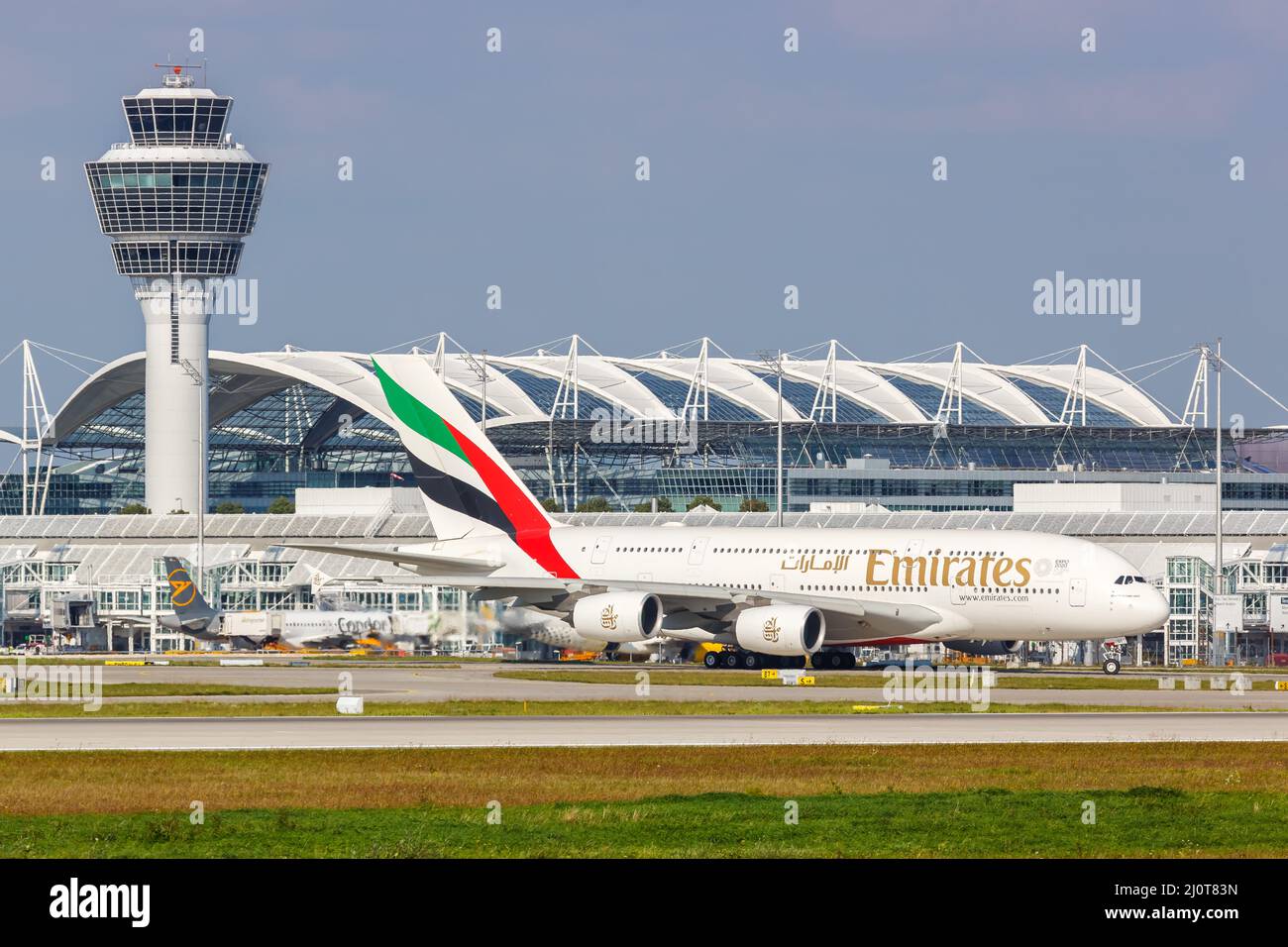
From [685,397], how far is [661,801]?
155 meters

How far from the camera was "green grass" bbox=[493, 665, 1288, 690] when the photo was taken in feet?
195

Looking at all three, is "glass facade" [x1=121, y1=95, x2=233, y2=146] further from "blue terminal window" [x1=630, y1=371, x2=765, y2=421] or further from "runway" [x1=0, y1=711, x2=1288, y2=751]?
"runway" [x1=0, y1=711, x2=1288, y2=751]

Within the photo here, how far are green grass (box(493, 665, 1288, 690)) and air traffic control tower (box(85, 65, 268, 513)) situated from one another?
116487 mm

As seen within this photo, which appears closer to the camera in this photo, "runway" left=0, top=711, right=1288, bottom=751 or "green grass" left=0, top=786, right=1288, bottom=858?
"green grass" left=0, top=786, right=1288, bottom=858

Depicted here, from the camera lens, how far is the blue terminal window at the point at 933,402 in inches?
7303

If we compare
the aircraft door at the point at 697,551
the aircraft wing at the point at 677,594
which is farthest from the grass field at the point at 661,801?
the aircraft door at the point at 697,551

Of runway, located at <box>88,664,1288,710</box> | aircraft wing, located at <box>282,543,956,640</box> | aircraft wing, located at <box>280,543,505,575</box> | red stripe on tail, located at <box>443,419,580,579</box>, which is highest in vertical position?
red stripe on tail, located at <box>443,419,580,579</box>

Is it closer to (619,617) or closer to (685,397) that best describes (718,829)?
(619,617)

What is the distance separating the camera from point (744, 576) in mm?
71625

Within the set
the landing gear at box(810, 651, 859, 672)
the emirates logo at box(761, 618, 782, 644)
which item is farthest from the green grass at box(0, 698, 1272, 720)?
the landing gear at box(810, 651, 859, 672)

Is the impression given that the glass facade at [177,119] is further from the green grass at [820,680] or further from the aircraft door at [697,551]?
the green grass at [820,680]

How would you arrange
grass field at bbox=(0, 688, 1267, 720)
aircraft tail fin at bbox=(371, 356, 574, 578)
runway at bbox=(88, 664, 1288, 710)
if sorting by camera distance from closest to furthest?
1. grass field at bbox=(0, 688, 1267, 720)
2. runway at bbox=(88, 664, 1288, 710)
3. aircraft tail fin at bbox=(371, 356, 574, 578)

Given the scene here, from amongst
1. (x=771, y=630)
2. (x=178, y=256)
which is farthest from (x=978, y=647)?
(x=178, y=256)
